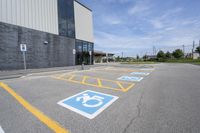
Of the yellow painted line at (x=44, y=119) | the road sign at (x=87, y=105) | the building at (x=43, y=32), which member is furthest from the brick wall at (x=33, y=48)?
the road sign at (x=87, y=105)

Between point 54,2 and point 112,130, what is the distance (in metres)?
22.3

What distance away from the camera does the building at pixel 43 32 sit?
1412 centimetres

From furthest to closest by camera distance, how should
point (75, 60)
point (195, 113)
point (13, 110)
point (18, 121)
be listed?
point (75, 60), point (13, 110), point (195, 113), point (18, 121)

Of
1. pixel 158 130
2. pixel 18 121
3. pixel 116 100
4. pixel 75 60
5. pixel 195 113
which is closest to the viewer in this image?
pixel 158 130


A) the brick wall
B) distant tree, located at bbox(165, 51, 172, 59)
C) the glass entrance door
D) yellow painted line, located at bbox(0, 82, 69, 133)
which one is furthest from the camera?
distant tree, located at bbox(165, 51, 172, 59)

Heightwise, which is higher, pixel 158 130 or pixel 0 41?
pixel 0 41

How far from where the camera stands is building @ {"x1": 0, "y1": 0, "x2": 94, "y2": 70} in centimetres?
1412

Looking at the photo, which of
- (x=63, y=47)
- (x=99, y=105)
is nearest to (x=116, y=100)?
(x=99, y=105)

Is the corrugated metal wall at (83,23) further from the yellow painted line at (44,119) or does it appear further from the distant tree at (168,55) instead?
the distant tree at (168,55)

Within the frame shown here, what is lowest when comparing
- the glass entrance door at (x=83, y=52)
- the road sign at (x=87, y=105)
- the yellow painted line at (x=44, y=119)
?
the road sign at (x=87, y=105)

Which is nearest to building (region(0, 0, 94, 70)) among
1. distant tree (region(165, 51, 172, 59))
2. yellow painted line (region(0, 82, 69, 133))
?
yellow painted line (region(0, 82, 69, 133))

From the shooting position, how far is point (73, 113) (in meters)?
3.38

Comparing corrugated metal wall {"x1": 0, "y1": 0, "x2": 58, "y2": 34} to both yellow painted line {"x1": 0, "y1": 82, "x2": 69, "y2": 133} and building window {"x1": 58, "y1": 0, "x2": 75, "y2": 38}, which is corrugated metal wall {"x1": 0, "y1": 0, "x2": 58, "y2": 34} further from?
yellow painted line {"x1": 0, "y1": 82, "x2": 69, "y2": 133}

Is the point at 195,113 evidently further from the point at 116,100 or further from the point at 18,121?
the point at 18,121
